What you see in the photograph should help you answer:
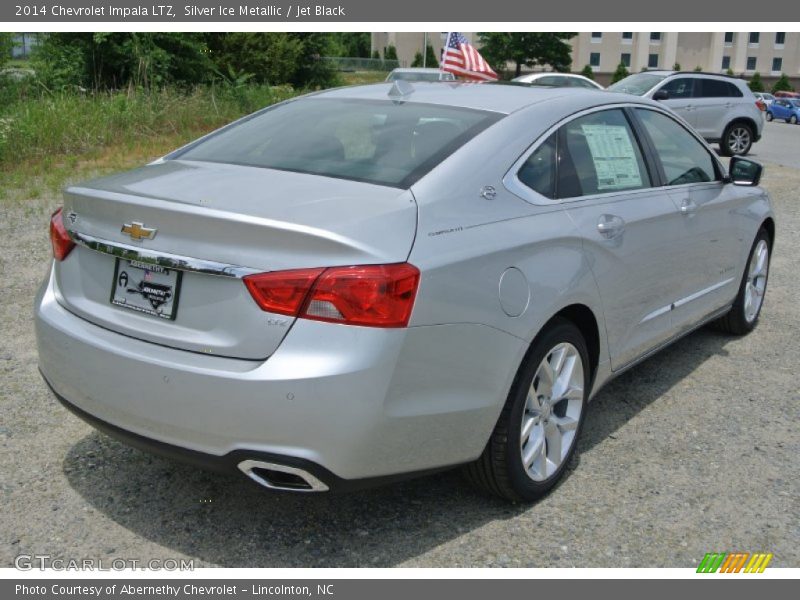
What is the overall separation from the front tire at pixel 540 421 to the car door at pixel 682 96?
1467cm

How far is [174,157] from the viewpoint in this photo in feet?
12.9

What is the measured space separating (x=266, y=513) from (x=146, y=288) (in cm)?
107

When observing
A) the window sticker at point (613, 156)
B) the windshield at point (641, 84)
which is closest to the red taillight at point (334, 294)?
the window sticker at point (613, 156)

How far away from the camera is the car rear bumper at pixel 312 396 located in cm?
275

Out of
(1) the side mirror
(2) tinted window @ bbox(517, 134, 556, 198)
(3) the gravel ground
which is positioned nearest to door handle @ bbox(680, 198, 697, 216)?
(1) the side mirror

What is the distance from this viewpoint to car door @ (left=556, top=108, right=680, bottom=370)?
3828mm

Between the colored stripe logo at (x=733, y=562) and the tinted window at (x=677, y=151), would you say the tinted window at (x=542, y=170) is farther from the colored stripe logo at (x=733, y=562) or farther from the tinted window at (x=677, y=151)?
the colored stripe logo at (x=733, y=562)

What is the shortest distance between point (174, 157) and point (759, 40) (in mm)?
97002

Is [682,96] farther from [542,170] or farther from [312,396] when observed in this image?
[312,396]

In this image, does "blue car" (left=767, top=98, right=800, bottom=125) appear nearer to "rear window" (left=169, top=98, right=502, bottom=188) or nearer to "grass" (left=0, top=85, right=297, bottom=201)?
"grass" (left=0, top=85, right=297, bottom=201)

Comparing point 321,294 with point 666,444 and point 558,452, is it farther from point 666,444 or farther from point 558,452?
point 666,444

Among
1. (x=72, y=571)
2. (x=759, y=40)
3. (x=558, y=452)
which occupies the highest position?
(x=759, y=40)

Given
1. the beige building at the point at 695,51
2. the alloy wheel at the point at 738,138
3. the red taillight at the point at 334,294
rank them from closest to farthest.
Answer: the red taillight at the point at 334,294, the alloy wheel at the point at 738,138, the beige building at the point at 695,51

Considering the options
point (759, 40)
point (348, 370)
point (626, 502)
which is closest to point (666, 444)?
point (626, 502)
